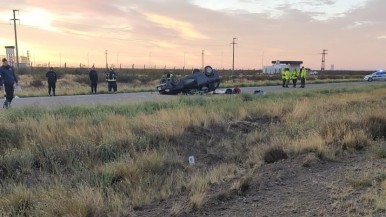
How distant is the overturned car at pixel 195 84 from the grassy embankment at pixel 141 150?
10109mm

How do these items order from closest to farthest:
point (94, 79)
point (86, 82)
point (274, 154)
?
1. point (274, 154)
2. point (94, 79)
3. point (86, 82)

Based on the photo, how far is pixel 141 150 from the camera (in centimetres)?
955

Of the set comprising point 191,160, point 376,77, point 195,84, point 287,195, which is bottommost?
point 191,160

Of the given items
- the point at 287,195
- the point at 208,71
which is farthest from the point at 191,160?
the point at 208,71

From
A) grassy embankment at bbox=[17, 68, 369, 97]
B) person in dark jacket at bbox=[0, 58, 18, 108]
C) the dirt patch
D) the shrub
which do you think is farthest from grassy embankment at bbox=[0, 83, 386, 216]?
grassy embankment at bbox=[17, 68, 369, 97]

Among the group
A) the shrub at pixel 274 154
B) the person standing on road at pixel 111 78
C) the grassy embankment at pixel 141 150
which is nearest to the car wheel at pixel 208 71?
the person standing on road at pixel 111 78

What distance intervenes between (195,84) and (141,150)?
15.7 m

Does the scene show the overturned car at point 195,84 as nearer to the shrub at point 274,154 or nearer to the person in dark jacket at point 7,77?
the person in dark jacket at point 7,77

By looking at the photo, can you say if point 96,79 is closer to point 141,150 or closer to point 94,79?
point 94,79

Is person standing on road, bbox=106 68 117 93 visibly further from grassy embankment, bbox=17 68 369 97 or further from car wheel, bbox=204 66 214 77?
car wheel, bbox=204 66 214 77

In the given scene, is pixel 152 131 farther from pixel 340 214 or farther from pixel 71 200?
pixel 340 214

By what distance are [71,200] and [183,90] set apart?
1970cm

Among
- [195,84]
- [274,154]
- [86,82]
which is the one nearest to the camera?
[274,154]

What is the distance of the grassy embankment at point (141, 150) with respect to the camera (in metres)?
6.06
